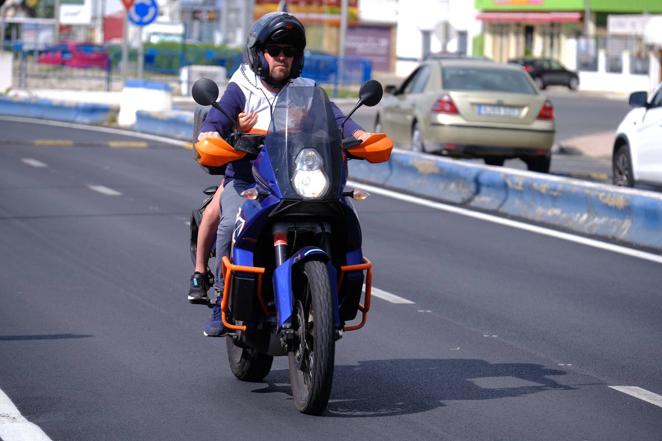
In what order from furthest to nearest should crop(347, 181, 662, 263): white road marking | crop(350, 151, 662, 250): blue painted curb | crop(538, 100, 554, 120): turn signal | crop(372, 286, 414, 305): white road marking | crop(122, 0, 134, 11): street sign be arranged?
crop(122, 0, 134, 11): street sign < crop(538, 100, 554, 120): turn signal < crop(350, 151, 662, 250): blue painted curb < crop(347, 181, 662, 263): white road marking < crop(372, 286, 414, 305): white road marking

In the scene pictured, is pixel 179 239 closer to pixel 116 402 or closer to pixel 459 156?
pixel 116 402

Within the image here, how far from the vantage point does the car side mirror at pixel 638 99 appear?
17109 millimetres

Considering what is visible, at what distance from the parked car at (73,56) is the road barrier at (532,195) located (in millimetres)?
30178

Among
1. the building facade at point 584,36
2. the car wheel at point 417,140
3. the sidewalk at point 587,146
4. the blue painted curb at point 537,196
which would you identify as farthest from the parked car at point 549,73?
the blue painted curb at point 537,196

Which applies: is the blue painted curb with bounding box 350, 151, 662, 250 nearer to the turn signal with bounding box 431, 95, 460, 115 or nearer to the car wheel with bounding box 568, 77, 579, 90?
the turn signal with bounding box 431, 95, 460, 115

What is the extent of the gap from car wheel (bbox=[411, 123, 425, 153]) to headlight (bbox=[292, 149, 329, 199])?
1572 cm

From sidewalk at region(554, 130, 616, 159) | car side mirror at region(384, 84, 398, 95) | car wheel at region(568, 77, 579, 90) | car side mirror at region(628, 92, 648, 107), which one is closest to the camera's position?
car side mirror at region(628, 92, 648, 107)

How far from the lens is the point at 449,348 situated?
900 cm

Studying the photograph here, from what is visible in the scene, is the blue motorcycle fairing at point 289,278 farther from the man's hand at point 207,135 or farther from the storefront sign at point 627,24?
the storefront sign at point 627,24

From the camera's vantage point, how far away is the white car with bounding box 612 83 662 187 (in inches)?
685

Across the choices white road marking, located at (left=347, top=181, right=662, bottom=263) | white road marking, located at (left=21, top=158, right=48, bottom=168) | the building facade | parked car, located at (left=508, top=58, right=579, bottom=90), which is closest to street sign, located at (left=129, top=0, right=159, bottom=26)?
white road marking, located at (left=21, top=158, right=48, bottom=168)

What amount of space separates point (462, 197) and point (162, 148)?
29.9 feet

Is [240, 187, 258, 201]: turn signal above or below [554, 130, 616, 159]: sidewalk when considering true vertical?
above

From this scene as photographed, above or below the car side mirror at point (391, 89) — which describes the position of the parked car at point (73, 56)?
above
